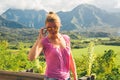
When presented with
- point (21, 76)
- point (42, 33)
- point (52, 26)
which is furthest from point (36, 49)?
point (21, 76)

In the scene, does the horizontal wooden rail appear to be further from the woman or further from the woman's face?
the woman's face

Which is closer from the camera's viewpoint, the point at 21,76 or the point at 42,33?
the point at 42,33

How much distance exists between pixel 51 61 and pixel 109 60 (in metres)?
25.2

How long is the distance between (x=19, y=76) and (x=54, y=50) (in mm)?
2729

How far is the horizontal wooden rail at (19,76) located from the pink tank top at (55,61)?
6.85 ft

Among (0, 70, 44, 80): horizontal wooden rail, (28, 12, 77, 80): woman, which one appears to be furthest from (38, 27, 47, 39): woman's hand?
(0, 70, 44, 80): horizontal wooden rail

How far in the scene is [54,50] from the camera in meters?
3.49

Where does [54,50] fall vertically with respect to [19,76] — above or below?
above

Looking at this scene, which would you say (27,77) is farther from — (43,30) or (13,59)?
(13,59)

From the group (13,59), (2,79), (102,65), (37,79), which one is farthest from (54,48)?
(13,59)

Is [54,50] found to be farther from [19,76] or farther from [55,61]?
[19,76]

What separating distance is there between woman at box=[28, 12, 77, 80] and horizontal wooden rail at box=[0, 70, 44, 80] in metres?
2.09

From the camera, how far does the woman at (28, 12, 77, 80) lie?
342 cm

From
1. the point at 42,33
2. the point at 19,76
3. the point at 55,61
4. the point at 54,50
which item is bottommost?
the point at 19,76
